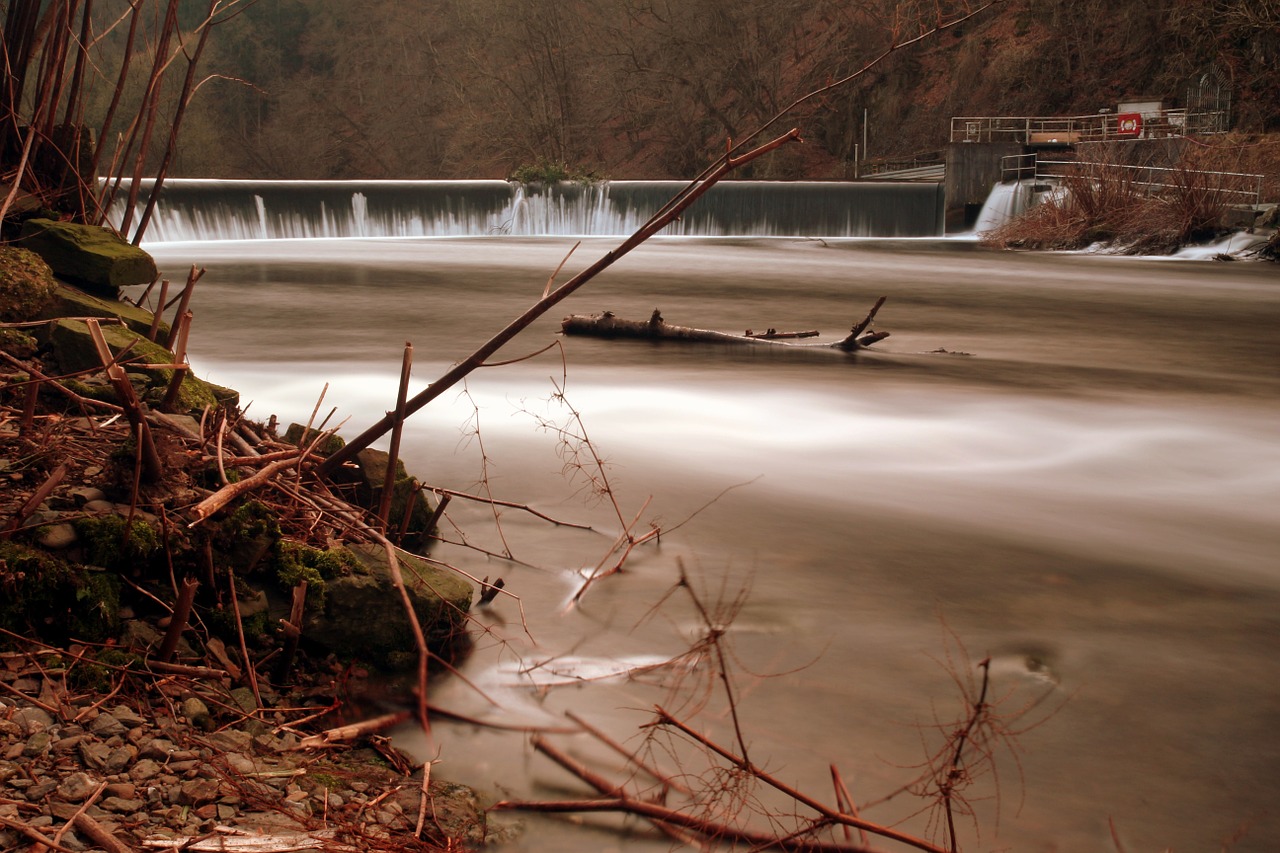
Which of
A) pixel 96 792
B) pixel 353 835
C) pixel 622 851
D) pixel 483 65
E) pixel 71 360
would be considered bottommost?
Result: pixel 622 851

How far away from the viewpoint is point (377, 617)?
368 centimetres

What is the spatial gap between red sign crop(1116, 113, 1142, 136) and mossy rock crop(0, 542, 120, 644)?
3016cm

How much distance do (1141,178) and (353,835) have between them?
86.4ft

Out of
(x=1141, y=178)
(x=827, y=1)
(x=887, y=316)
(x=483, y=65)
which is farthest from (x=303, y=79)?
(x=887, y=316)

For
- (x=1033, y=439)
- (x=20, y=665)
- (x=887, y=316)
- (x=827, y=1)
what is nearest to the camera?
(x=20, y=665)

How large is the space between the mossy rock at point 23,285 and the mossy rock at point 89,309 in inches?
1.5

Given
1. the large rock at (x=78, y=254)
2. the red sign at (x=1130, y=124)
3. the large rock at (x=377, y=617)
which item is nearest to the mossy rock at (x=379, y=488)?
the large rock at (x=377, y=617)

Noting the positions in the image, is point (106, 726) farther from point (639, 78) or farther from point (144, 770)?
point (639, 78)

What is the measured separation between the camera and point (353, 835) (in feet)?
8.26

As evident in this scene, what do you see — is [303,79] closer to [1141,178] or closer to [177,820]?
[1141,178]

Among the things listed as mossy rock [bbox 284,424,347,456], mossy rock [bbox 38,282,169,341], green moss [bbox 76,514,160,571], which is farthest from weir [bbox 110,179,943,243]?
green moss [bbox 76,514,160,571]

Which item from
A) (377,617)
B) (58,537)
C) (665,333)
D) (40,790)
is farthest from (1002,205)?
(40,790)

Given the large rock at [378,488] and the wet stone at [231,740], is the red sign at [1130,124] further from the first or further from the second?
the wet stone at [231,740]

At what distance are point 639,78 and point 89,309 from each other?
4149 cm
